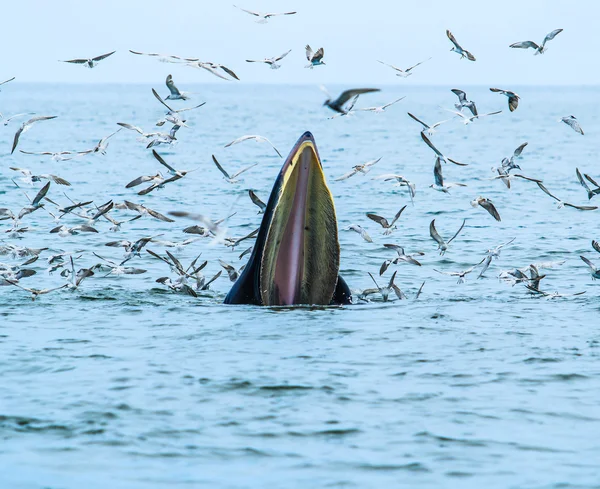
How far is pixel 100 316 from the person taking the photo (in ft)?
45.4

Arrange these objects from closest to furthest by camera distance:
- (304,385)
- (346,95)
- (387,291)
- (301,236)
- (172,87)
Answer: (304,385) < (346,95) < (301,236) < (387,291) < (172,87)

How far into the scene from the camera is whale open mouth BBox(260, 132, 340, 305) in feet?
37.7

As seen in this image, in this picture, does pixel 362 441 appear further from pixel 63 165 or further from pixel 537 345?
pixel 63 165

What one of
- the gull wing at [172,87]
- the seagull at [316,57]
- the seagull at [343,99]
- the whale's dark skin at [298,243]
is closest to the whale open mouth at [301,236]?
the whale's dark skin at [298,243]

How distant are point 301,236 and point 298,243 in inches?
3.6

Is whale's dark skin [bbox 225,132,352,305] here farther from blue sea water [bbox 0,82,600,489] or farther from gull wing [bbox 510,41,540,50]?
gull wing [bbox 510,41,540,50]

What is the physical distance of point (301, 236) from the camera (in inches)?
472

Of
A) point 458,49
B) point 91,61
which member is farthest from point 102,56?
point 458,49

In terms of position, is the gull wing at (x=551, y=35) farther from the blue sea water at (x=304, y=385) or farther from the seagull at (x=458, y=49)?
the blue sea water at (x=304, y=385)

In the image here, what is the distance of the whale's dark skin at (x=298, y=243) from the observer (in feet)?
37.8

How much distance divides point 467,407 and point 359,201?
76.2 feet

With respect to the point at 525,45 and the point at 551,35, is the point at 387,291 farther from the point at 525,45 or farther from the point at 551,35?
the point at 551,35

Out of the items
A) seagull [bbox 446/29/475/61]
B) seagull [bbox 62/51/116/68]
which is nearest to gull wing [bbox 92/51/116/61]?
seagull [bbox 62/51/116/68]

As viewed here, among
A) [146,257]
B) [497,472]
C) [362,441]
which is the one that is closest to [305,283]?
[362,441]
